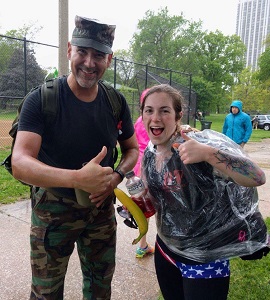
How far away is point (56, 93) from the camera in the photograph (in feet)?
5.96

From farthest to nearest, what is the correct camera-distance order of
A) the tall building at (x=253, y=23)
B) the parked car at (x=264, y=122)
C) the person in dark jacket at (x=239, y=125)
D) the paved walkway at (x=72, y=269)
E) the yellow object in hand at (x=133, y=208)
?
the tall building at (x=253, y=23) < the parked car at (x=264, y=122) < the person in dark jacket at (x=239, y=125) < the paved walkway at (x=72, y=269) < the yellow object in hand at (x=133, y=208)

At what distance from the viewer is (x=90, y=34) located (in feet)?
5.97

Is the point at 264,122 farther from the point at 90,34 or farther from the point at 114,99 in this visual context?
the point at 90,34

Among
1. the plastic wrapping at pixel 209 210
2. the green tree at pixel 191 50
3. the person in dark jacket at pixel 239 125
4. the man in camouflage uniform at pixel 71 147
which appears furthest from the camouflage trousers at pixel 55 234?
the green tree at pixel 191 50

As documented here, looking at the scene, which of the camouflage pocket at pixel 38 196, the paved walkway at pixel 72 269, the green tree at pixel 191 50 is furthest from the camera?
the green tree at pixel 191 50

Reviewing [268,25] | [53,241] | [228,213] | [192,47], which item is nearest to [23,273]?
[53,241]

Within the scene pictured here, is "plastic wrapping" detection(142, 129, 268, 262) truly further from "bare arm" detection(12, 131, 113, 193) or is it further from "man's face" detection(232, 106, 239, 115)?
"man's face" detection(232, 106, 239, 115)

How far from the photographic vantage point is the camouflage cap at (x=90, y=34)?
181 centimetres

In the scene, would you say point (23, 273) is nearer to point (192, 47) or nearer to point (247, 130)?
point (247, 130)

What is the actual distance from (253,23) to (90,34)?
3897 inches

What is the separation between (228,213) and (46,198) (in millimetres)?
1068

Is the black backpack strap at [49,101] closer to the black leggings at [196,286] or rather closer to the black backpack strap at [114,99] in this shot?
the black backpack strap at [114,99]

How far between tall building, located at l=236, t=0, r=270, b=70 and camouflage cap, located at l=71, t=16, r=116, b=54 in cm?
9157

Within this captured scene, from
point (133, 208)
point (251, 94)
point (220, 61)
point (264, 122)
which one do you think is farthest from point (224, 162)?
point (220, 61)
